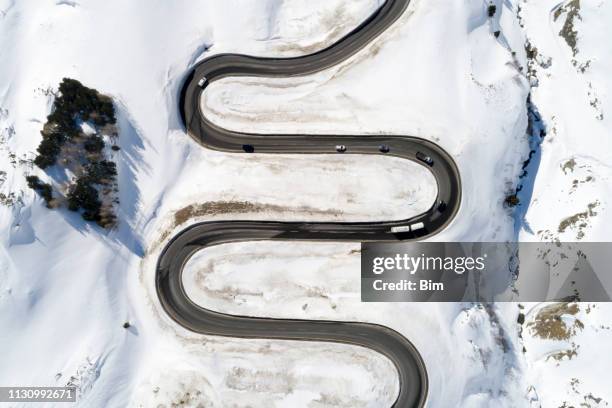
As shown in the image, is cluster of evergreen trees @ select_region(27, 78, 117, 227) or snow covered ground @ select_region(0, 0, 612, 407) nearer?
cluster of evergreen trees @ select_region(27, 78, 117, 227)

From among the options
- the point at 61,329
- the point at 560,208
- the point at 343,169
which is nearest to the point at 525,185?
the point at 560,208

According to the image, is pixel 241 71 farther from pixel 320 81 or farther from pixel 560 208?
pixel 560 208

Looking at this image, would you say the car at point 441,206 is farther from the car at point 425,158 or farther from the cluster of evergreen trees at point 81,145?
the cluster of evergreen trees at point 81,145

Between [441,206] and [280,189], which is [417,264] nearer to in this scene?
[441,206]
